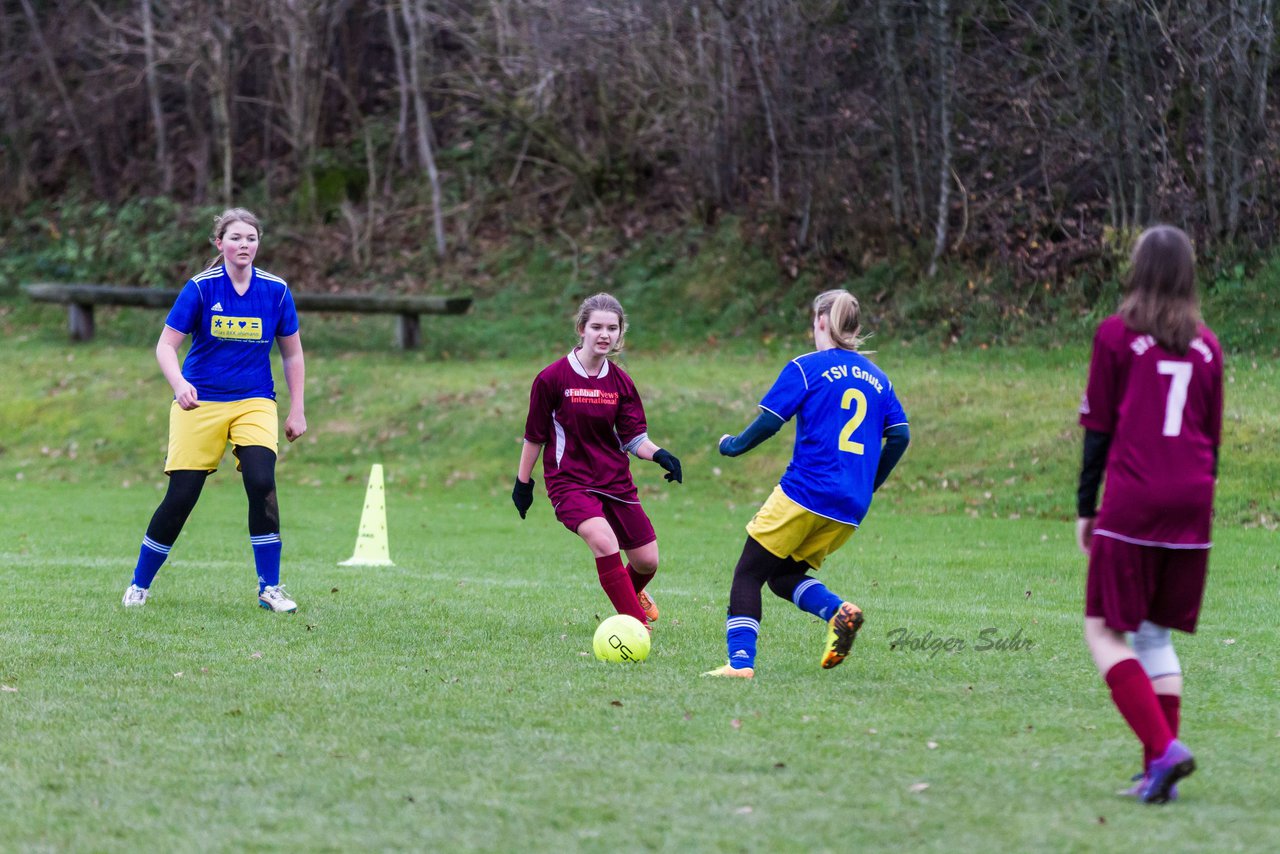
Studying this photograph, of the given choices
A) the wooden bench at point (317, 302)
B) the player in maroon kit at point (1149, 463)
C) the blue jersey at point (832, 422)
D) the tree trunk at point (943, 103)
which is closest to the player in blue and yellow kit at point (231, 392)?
the blue jersey at point (832, 422)

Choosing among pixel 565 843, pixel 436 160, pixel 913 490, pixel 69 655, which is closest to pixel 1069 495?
pixel 913 490

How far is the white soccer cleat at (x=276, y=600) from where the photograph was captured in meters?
8.11

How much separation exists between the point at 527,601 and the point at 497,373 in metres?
12.2

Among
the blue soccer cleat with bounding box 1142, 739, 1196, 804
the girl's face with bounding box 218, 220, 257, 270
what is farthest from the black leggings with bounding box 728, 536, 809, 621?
the girl's face with bounding box 218, 220, 257, 270

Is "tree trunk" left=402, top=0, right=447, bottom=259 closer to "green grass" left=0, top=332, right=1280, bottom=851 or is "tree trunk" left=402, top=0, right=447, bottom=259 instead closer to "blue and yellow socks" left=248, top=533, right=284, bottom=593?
"green grass" left=0, top=332, right=1280, bottom=851

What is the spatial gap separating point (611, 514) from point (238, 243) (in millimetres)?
2449

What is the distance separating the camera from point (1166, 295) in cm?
445

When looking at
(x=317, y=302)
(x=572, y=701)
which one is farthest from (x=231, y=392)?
(x=317, y=302)

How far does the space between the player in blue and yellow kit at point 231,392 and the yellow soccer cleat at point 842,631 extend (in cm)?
327

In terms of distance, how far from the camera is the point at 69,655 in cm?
673

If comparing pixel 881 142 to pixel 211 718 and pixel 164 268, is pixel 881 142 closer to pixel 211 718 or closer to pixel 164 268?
pixel 164 268

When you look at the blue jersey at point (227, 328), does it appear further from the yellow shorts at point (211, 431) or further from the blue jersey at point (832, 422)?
the blue jersey at point (832, 422)

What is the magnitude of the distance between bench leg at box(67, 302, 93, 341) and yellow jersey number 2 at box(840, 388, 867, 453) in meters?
20.6

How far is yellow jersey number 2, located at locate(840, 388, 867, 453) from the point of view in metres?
6.27
